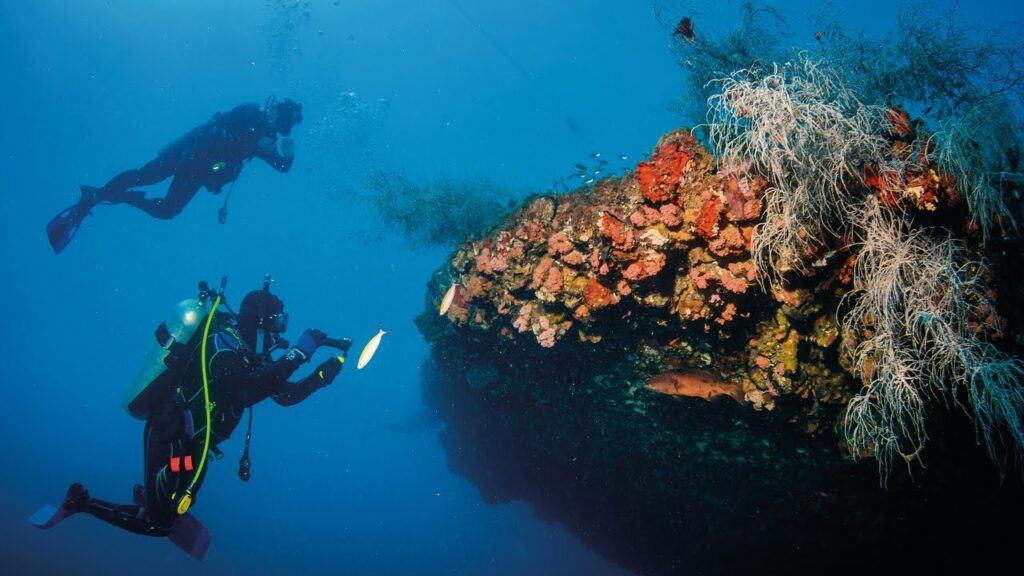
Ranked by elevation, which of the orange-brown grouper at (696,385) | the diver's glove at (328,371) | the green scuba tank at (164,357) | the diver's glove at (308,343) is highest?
Answer: the orange-brown grouper at (696,385)

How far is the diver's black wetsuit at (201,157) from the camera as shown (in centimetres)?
1087

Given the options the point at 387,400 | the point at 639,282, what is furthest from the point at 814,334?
the point at 387,400

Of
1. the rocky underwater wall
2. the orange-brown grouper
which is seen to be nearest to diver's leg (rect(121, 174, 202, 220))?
the rocky underwater wall

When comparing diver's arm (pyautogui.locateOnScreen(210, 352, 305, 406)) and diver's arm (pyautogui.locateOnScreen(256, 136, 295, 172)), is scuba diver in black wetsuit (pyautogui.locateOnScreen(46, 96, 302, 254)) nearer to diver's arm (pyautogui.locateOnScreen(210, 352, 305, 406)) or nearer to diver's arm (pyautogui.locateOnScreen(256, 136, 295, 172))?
diver's arm (pyautogui.locateOnScreen(256, 136, 295, 172))

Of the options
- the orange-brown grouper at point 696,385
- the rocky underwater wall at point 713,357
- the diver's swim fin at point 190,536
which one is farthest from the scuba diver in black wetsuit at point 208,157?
the orange-brown grouper at point 696,385

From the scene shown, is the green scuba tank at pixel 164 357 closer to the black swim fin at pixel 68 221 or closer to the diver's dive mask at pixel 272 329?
the diver's dive mask at pixel 272 329

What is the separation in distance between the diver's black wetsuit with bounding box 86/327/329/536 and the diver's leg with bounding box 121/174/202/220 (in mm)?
7054

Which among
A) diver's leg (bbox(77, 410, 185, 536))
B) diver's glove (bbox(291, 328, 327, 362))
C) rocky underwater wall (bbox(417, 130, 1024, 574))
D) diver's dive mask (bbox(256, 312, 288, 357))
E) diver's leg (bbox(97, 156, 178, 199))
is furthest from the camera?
diver's leg (bbox(97, 156, 178, 199))

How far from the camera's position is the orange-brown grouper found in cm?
405

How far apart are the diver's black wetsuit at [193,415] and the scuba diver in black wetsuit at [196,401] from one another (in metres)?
0.01

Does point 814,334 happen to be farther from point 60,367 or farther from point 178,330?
point 60,367

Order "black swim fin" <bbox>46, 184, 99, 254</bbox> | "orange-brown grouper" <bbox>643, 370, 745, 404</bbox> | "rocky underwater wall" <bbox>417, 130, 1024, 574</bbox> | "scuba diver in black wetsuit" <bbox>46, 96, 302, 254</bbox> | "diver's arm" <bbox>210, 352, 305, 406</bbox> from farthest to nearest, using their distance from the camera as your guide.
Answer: "scuba diver in black wetsuit" <bbox>46, 96, 302, 254</bbox>
"black swim fin" <bbox>46, 184, 99, 254</bbox>
"diver's arm" <bbox>210, 352, 305, 406</bbox>
"orange-brown grouper" <bbox>643, 370, 745, 404</bbox>
"rocky underwater wall" <bbox>417, 130, 1024, 574</bbox>

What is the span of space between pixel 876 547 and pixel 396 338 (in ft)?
301

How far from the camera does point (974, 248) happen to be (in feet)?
10.5
